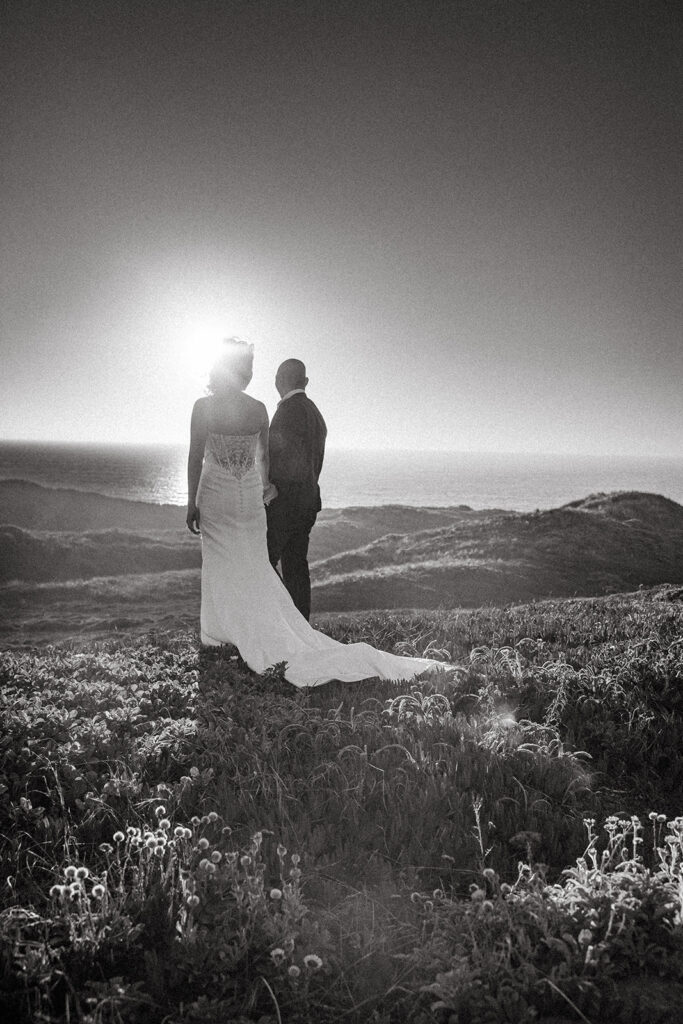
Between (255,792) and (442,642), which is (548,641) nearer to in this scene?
(442,642)

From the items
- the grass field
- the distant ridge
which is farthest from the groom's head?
the distant ridge

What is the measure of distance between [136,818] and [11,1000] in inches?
64.8

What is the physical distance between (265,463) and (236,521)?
Result: 106 cm

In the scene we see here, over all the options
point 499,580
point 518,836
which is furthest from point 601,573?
point 518,836

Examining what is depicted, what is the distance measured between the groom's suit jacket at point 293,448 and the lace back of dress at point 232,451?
923 mm

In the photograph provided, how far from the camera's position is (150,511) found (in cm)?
4716

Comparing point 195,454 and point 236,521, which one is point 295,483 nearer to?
point 236,521

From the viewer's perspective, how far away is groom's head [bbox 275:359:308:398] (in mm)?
10930

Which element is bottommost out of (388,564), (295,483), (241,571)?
(388,564)

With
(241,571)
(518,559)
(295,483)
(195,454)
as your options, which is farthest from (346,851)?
(518,559)

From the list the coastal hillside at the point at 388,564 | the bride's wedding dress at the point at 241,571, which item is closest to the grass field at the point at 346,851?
the bride's wedding dress at the point at 241,571

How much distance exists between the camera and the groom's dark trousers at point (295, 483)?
10938mm

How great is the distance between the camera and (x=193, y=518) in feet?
33.2

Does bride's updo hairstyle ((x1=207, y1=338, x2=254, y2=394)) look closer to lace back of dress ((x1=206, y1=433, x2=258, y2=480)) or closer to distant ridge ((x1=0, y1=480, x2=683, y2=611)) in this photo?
lace back of dress ((x1=206, y1=433, x2=258, y2=480))
